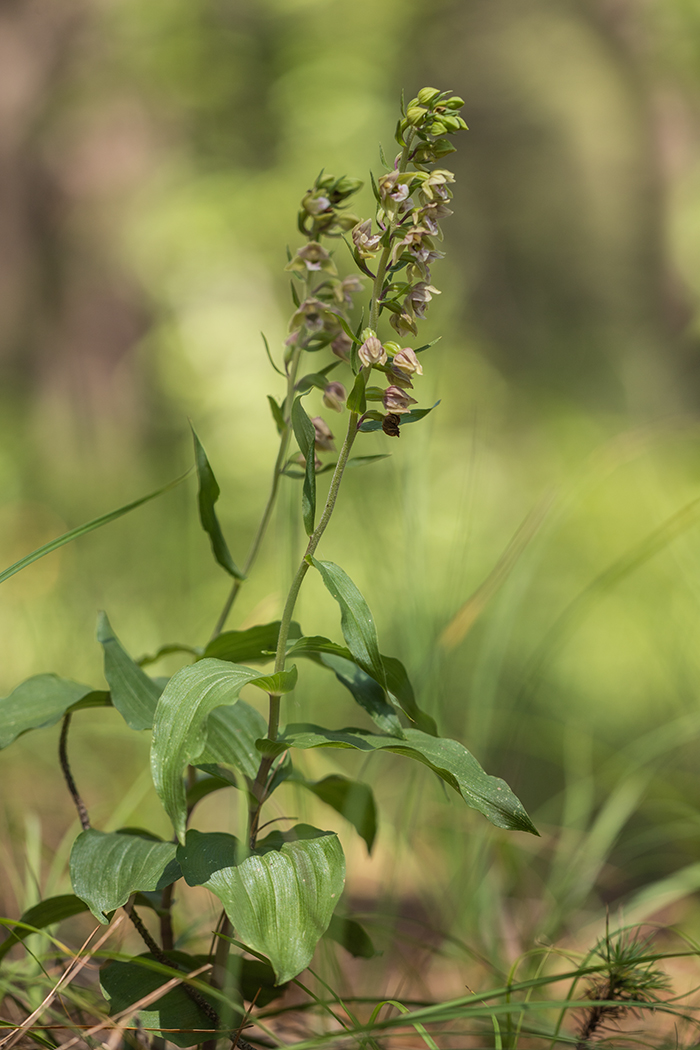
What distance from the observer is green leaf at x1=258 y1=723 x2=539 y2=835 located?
448 millimetres

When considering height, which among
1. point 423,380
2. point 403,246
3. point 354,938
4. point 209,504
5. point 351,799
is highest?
point 423,380

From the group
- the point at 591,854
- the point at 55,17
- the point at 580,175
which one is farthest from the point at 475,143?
the point at 591,854

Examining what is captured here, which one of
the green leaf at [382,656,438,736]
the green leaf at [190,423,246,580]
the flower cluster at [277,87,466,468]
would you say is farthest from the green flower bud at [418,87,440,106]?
the green leaf at [382,656,438,736]

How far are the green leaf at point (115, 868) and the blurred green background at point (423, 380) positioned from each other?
32 centimetres

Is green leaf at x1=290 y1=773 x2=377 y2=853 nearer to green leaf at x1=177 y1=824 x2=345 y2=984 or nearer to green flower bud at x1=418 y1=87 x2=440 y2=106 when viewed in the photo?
green leaf at x1=177 y1=824 x2=345 y2=984

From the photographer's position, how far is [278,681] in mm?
475

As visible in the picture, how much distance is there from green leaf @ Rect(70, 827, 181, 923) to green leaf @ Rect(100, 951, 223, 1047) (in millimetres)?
48

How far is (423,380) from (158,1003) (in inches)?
Answer: 61.7

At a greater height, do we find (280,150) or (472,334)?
(280,150)

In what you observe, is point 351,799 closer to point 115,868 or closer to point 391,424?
point 115,868

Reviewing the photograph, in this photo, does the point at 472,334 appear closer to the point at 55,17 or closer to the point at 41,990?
the point at 55,17

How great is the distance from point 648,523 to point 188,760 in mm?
1665

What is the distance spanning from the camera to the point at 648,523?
72.4 inches

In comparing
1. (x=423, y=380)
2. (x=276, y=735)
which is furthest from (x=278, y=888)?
(x=423, y=380)
